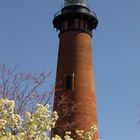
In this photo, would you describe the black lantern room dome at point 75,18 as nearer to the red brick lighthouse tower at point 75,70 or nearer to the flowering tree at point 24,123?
the red brick lighthouse tower at point 75,70

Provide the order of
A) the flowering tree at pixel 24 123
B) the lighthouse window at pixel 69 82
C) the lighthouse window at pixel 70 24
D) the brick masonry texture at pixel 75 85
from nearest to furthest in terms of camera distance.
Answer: the flowering tree at pixel 24 123, the brick masonry texture at pixel 75 85, the lighthouse window at pixel 69 82, the lighthouse window at pixel 70 24

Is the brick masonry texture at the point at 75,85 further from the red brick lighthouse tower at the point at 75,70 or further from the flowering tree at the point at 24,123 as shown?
the flowering tree at the point at 24,123

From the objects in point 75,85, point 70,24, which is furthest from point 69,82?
point 70,24

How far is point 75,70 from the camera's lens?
31578 millimetres

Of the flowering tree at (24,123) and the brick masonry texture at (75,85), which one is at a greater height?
the brick masonry texture at (75,85)

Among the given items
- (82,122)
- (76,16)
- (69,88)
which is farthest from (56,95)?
(76,16)

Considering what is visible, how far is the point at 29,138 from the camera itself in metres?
14.3

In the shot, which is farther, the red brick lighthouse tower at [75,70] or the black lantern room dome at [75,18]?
the black lantern room dome at [75,18]

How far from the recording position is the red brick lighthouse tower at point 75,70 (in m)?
30.0

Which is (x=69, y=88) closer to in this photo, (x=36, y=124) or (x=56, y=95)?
(x=56, y=95)

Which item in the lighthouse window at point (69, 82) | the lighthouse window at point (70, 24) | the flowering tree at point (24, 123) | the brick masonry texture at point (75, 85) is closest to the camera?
the flowering tree at point (24, 123)

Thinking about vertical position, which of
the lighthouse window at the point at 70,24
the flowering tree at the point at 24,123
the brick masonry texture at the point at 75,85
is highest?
the lighthouse window at the point at 70,24

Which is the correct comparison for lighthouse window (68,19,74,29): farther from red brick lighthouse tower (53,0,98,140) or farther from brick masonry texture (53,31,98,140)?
brick masonry texture (53,31,98,140)

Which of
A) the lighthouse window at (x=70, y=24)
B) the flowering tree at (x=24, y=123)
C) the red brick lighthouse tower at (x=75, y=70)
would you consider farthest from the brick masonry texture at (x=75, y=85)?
the flowering tree at (x=24, y=123)
